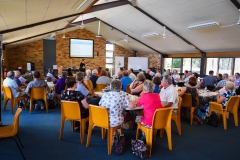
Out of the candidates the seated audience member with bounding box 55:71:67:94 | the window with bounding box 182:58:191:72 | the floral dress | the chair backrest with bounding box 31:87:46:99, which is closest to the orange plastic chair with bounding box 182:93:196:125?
the floral dress

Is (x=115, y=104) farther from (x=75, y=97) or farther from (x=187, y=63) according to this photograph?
(x=187, y=63)

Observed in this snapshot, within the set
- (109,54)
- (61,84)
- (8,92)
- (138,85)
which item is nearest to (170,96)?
(138,85)

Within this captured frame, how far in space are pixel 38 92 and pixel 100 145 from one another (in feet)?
8.47

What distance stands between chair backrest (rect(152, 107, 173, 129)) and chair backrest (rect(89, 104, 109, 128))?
2.41 ft

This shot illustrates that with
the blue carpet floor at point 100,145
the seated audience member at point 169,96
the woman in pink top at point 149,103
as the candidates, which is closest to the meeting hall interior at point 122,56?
the blue carpet floor at point 100,145

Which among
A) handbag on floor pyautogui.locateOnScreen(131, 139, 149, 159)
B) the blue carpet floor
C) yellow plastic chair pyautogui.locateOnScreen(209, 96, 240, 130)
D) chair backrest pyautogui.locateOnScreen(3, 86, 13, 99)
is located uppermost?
chair backrest pyautogui.locateOnScreen(3, 86, 13, 99)

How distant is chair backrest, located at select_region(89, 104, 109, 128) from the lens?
8.82 feet

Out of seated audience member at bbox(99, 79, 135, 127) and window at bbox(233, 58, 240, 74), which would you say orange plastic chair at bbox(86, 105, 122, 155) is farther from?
window at bbox(233, 58, 240, 74)

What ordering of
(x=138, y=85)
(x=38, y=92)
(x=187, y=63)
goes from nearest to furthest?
(x=138, y=85)
(x=38, y=92)
(x=187, y=63)

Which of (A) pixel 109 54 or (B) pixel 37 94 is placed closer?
(B) pixel 37 94

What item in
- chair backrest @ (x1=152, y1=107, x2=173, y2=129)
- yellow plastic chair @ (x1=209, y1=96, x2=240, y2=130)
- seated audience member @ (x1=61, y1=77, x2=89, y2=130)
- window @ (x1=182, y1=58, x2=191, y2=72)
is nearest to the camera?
chair backrest @ (x1=152, y1=107, x2=173, y2=129)

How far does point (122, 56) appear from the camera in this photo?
14906 mm

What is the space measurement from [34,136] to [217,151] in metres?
3.31

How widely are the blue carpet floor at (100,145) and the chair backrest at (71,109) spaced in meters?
0.50
